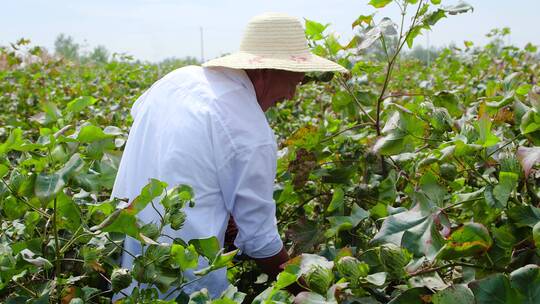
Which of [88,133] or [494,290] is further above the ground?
[88,133]

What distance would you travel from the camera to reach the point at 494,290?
3.30ft

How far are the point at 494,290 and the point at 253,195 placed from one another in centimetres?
76

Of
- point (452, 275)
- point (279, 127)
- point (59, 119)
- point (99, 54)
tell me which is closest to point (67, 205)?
point (59, 119)

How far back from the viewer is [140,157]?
5.75 feet

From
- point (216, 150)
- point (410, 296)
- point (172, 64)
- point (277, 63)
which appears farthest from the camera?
point (172, 64)

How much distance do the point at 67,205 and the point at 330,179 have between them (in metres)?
0.87

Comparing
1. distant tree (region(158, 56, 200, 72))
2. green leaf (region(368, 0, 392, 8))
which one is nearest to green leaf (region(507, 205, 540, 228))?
green leaf (region(368, 0, 392, 8))

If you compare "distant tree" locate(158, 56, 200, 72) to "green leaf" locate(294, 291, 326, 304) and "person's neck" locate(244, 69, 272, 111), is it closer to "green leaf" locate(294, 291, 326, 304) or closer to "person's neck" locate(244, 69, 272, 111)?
"person's neck" locate(244, 69, 272, 111)

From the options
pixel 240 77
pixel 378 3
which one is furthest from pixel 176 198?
pixel 378 3

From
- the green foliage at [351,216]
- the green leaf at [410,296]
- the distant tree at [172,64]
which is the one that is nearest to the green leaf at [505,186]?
the green foliage at [351,216]

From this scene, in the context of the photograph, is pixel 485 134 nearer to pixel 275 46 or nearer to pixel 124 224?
pixel 124 224

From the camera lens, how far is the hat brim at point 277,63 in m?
1.77

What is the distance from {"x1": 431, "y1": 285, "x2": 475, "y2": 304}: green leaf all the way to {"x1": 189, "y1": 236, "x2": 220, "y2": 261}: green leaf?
41 cm

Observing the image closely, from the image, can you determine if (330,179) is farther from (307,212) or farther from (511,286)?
(511,286)
